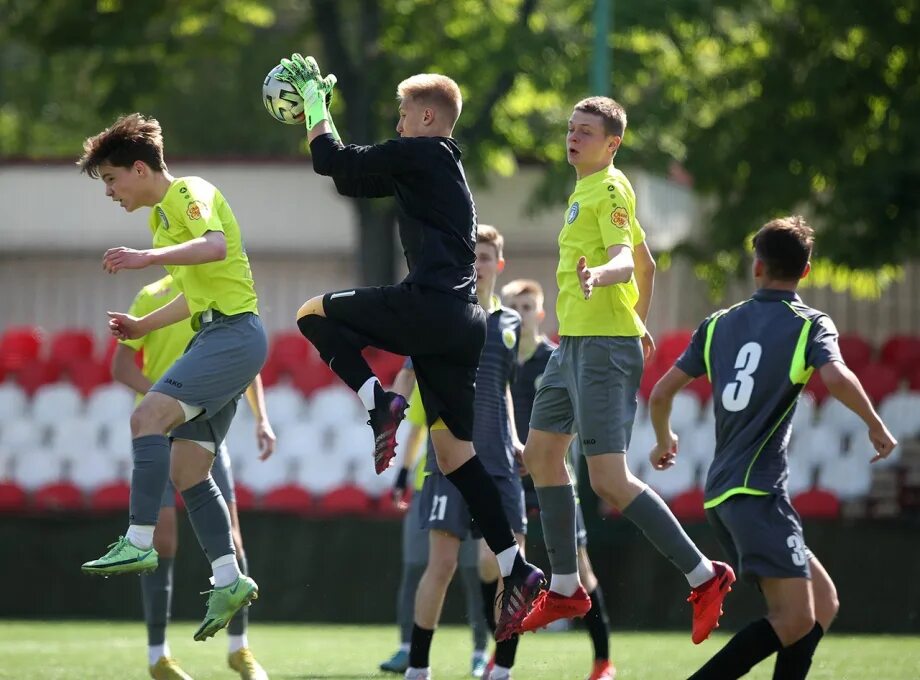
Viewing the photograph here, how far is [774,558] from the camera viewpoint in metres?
5.97

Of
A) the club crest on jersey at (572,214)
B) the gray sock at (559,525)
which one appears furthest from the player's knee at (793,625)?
the club crest on jersey at (572,214)

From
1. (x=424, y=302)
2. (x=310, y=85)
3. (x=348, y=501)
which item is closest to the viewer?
(x=424, y=302)

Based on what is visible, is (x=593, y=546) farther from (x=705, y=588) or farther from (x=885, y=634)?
(x=705, y=588)

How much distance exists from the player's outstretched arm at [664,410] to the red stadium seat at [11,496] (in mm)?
8567

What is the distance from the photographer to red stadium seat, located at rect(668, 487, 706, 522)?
1305cm

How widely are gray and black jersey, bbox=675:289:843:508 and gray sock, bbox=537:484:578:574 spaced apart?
116 centimetres

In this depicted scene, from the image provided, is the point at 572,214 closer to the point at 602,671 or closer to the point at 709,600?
the point at 709,600

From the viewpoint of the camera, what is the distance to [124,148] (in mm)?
7055

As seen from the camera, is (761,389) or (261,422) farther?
(261,422)

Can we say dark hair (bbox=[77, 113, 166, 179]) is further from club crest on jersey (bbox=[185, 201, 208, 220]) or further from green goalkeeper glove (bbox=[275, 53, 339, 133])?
green goalkeeper glove (bbox=[275, 53, 339, 133])

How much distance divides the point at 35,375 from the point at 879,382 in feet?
23.8

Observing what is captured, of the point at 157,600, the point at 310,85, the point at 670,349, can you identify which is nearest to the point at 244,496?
the point at 670,349

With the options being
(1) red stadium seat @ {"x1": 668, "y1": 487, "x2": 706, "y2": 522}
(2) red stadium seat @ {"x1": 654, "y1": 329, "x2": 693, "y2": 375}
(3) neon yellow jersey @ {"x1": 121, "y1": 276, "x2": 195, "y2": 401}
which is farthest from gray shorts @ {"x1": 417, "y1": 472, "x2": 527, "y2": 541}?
(2) red stadium seat @ {"x1": 654, "y1": 329, "x2": 693, "y2": 375}

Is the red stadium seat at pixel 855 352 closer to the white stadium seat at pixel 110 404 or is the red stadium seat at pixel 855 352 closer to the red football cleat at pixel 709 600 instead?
the white stadium seat at pixel 110 404
